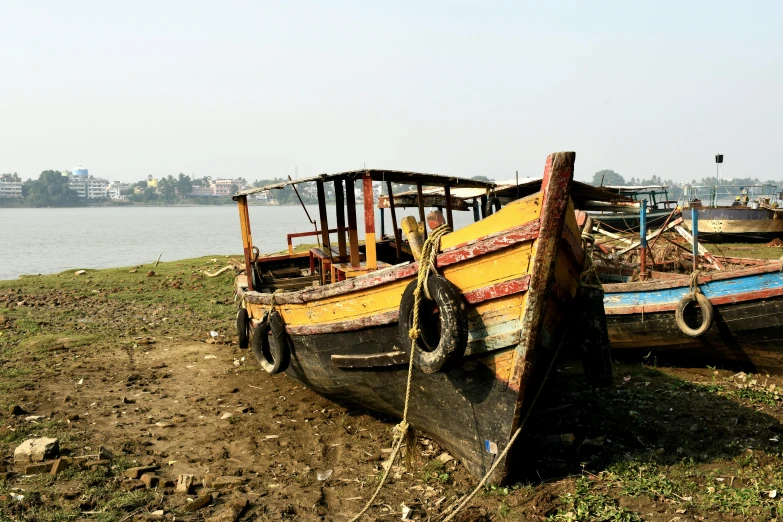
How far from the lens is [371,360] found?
552 centimetres

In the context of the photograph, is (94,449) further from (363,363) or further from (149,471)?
(363,363)

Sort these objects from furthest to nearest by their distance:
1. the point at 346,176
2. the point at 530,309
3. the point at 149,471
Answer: the point at 346,176 → the point at 149,471 → the point at 530,309

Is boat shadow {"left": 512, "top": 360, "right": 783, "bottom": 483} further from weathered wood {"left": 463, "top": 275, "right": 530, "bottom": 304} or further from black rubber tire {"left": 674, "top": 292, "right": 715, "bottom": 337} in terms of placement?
weathered wood {"left": 463, "top": 275, "right": 530, "bottom": 304}

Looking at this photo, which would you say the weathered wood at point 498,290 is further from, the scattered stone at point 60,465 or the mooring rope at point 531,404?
the scattered stone at point 60,465

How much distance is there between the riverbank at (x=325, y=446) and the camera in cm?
479

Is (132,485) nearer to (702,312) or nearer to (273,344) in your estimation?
(273,344)

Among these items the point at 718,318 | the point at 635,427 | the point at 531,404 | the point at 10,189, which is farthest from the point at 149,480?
the point at 10,189

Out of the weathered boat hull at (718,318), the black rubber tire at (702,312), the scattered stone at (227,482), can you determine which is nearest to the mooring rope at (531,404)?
the scattered stone at (227,482)

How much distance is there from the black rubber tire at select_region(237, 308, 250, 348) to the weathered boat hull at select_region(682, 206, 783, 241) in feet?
64.8

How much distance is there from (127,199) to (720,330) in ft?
594

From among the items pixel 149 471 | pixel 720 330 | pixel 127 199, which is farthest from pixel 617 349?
pixel 127 199

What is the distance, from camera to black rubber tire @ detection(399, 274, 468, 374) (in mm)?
4590

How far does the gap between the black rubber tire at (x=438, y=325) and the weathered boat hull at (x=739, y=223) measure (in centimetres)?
2144

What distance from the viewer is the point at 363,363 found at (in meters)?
5.64
